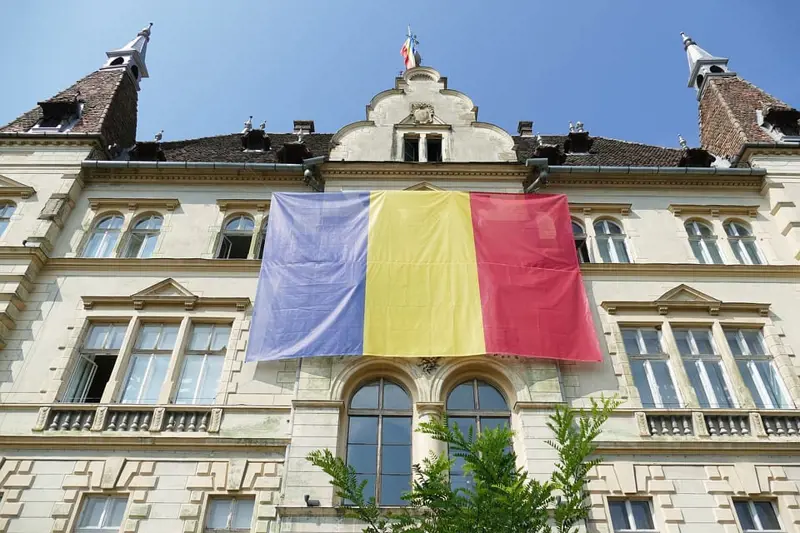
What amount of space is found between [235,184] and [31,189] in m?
5.31

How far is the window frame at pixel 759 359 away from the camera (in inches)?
554

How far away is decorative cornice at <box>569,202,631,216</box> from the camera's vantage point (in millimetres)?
17688

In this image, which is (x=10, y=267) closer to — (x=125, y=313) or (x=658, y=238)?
→ (x=125, y=313)

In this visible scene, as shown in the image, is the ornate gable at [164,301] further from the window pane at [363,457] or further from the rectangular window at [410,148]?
the rectangular window at [410,148]

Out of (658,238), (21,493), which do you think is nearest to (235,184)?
(21,493)

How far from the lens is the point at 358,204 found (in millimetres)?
16672

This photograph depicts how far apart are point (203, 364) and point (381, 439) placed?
14.2 ft

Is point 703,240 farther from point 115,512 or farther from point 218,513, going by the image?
point 115,512

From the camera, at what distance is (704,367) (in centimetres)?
1459

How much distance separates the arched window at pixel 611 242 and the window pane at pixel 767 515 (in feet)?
20.7

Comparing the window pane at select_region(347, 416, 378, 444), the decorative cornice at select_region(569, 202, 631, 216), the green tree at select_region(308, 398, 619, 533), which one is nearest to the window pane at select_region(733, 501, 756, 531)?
the green tree at select_region(308, 398, 619, 533)

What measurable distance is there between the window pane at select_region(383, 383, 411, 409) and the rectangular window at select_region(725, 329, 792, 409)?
7442 millimetres

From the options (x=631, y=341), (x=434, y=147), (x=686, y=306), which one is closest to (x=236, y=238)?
(x=434, y=147)

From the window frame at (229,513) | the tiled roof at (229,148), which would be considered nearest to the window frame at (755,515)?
the window frame at (229,513)
